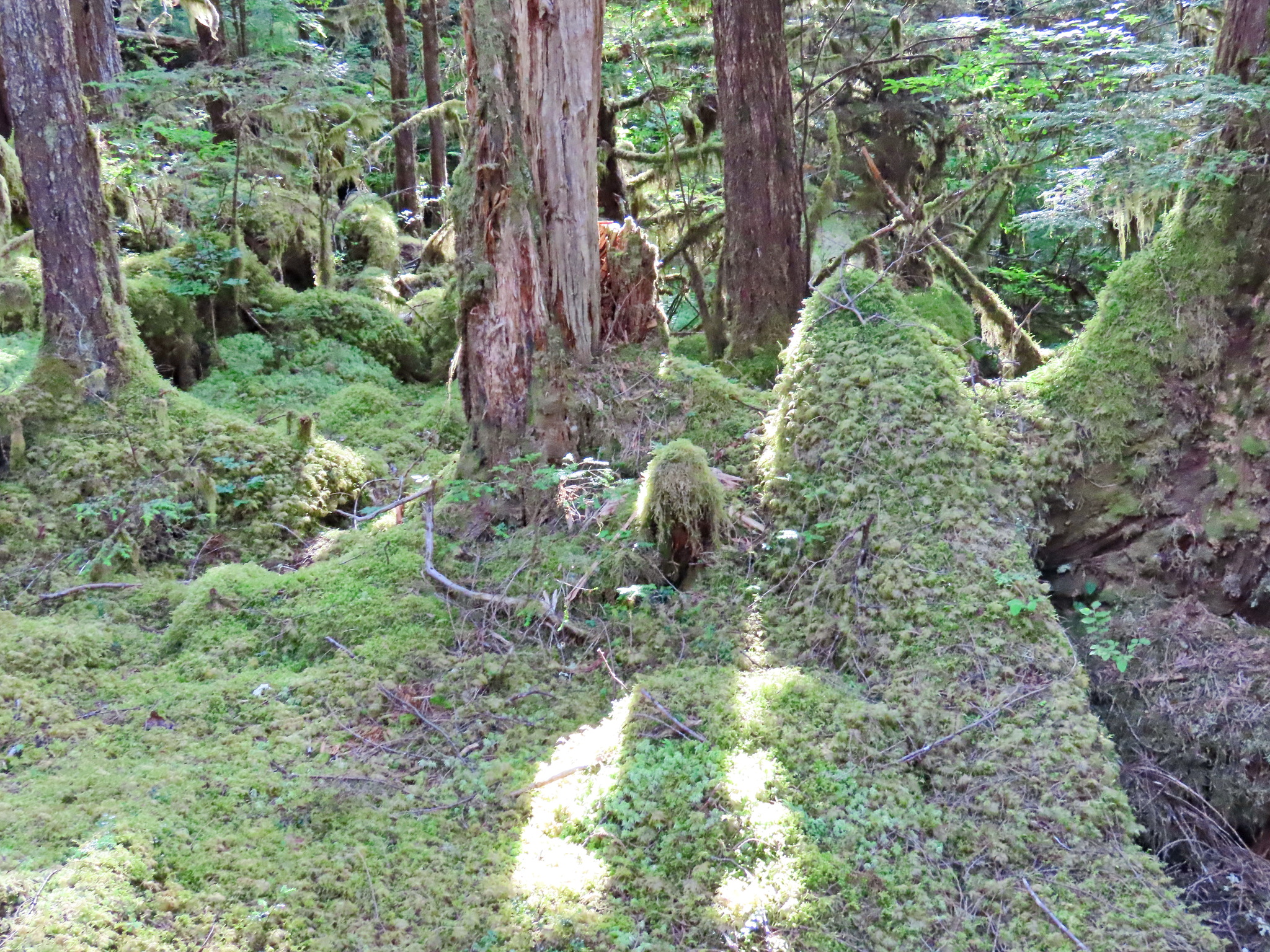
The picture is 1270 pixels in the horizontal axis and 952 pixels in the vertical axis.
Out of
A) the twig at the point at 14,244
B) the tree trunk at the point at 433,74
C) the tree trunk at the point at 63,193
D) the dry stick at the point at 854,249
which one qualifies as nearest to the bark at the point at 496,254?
the dry stick at the point at 854,249

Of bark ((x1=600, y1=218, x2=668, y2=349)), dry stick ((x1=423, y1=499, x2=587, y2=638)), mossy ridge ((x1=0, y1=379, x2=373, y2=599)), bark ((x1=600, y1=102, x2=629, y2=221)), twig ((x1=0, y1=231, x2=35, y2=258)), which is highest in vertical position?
bark ((x1=600, y1=102, x2=629, y2=221))

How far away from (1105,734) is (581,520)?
294 centimetres

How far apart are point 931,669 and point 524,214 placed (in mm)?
3816

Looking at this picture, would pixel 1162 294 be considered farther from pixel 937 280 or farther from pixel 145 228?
pixel 145 228

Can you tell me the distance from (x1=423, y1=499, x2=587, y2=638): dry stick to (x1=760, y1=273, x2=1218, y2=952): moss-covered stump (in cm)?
108

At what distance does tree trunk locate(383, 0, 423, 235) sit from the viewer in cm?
1360

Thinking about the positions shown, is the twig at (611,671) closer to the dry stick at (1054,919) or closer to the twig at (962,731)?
the twig at (962,731)

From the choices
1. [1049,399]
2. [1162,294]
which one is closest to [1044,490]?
[1049,399]

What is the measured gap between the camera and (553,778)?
138 inches

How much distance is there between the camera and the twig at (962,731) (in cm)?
334

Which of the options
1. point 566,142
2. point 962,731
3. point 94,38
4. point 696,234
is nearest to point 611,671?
point 962,731

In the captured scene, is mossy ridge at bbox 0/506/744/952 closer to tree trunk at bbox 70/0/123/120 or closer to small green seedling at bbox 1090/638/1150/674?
small green seedling at bbox 1090/638/1150/674

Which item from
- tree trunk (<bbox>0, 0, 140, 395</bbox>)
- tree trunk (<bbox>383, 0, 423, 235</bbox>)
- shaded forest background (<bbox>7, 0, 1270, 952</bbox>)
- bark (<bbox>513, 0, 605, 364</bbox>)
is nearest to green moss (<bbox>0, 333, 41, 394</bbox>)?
shaded forest background (<bbox>7, 0, 1270, 952</bbox>)

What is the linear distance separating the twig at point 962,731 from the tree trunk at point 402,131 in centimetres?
1267
